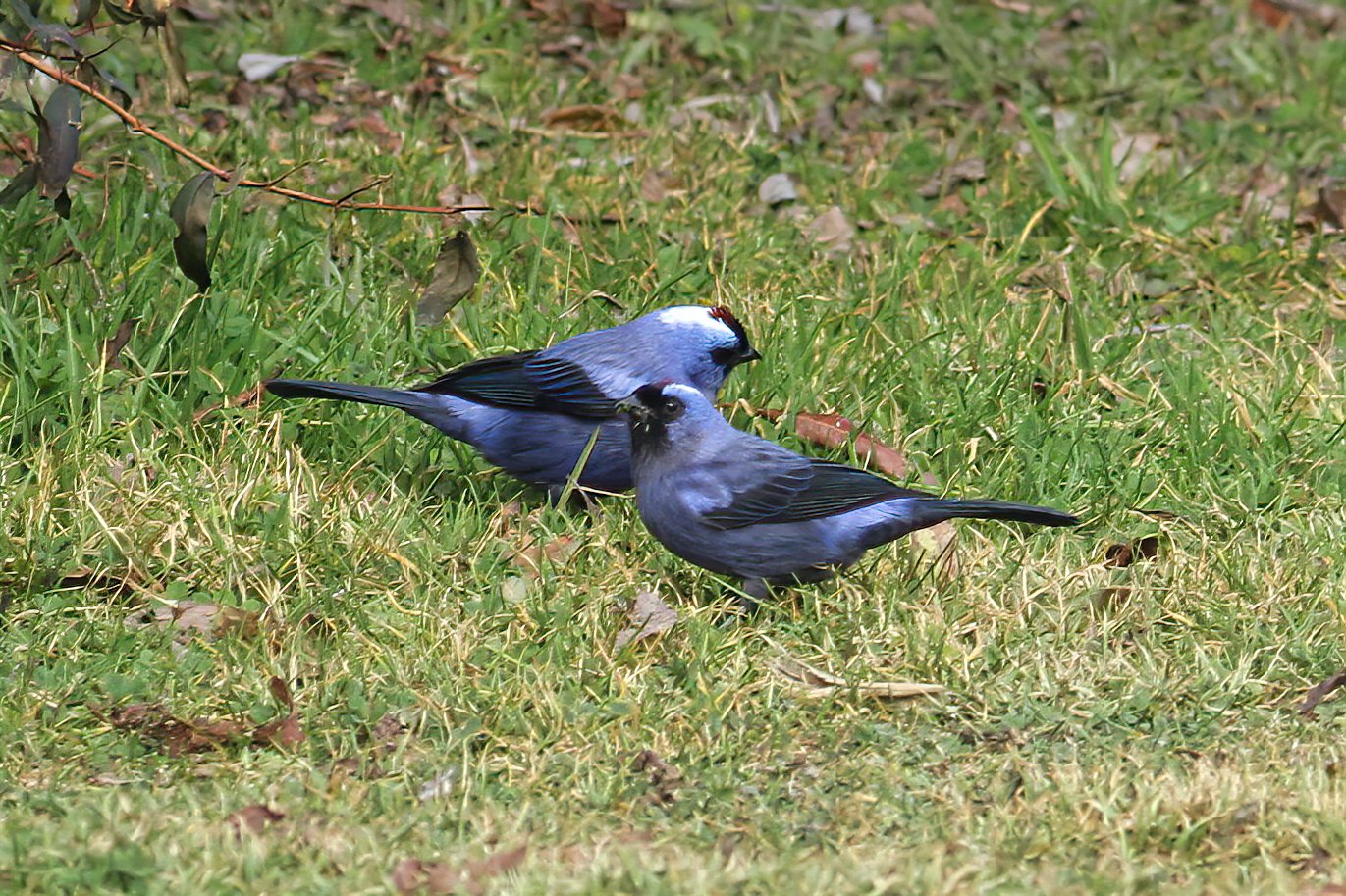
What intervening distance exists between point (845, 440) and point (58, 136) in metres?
2.39

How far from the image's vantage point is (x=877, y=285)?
22.1 feet

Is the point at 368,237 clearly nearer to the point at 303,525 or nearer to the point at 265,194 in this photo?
the point at 265,194

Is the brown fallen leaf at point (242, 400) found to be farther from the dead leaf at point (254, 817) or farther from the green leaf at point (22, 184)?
the dead leaf at point (254, 817)

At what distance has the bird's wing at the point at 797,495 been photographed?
4.90 meters

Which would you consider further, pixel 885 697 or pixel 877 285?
pixel 877 285

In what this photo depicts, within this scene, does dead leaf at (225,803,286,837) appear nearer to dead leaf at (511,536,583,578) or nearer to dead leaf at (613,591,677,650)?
dead leaf at (613,591,677,650)

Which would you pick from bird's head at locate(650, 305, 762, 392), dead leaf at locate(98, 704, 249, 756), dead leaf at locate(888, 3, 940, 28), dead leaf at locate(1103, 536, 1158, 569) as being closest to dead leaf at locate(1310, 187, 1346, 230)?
dead leaf at locate(888, 3, 940, 28)

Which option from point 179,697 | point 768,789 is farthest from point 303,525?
point 768,789

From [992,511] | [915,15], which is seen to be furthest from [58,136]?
[915,15]

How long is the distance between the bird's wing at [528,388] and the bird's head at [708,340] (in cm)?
29

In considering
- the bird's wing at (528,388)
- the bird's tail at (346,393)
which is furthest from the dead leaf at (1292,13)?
the bird's tail at (346,393)

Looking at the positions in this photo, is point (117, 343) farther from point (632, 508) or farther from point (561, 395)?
point (632, 508)

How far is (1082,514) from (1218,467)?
1.93 ft

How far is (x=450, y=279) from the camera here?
549cm
